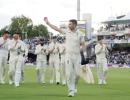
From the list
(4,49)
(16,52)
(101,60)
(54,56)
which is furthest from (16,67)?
(101,60)

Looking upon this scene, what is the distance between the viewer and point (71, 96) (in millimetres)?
17578

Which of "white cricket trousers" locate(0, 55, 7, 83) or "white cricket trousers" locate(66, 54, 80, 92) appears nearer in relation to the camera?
"white cricket trousers" locate(66, 54, 80, 92)

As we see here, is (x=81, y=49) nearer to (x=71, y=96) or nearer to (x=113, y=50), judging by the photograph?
(x=71, y=96)

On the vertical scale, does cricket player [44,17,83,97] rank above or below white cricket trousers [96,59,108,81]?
above

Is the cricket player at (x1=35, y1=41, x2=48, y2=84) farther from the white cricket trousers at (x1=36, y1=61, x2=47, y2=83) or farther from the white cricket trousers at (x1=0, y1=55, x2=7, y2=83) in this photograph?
the white cricket trousers at (x1=0, y1=55, x2=7, y2=83)

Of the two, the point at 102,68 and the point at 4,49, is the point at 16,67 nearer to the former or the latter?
the point at 4,49

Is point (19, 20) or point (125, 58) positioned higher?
point (19, 20)

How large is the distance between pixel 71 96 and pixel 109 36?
83.4 meters

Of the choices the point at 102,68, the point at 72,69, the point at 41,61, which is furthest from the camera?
the point at 102,68

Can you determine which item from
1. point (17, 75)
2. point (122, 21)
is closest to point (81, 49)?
point (17, 75)

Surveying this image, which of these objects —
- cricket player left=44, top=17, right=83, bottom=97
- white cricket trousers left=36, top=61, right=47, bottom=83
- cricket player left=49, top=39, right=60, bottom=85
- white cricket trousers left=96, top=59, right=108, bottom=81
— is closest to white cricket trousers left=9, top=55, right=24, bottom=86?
white cricket trousers left=36, top=61, right=47, bottom=83

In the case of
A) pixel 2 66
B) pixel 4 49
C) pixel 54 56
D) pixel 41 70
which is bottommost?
pixel 41 70

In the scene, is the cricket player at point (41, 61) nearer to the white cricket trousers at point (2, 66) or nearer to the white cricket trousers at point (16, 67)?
the white cricket trousers at point (2, 66)

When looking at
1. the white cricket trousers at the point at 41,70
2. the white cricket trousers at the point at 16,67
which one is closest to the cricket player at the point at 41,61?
the white cricket trousers at the point at 41,70
